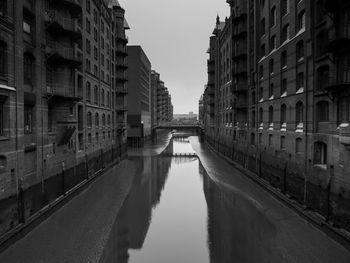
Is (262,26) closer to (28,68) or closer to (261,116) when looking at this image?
(261,116)

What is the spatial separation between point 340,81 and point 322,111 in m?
3.49

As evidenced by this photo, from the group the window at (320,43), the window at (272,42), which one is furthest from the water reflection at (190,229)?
the window at (272,42)

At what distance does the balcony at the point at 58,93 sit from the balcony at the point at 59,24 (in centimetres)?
446

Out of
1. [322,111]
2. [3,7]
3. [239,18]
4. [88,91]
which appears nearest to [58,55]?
[3,7]

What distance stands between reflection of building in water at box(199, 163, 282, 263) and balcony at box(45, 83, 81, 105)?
14.4 m

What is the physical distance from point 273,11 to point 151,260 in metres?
28.0

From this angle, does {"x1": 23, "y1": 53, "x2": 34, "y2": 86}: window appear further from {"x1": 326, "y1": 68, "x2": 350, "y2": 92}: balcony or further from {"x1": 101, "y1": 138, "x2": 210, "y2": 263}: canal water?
{"x1": 326, "y1": 68, "x2": 350, "y2": 92}: balcony

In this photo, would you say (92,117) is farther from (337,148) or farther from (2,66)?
(337,148)

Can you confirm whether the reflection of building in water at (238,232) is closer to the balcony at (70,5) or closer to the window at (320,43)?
the window at (320,43)

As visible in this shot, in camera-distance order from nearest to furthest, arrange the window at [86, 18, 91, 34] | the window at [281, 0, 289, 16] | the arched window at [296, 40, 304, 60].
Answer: the arched window at [296, 40, 304, 60] → the window at [281, 0, 289, 16] → the window at [86, 18, 91, 34]

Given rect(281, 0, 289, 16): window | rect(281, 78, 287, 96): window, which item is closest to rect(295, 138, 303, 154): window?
rect(281, 78, 287, 96): window

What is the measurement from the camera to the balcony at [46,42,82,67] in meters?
22.9

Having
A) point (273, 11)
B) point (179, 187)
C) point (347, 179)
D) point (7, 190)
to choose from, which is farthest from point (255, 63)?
point (7, 190)

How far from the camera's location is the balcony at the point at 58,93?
2299cm
